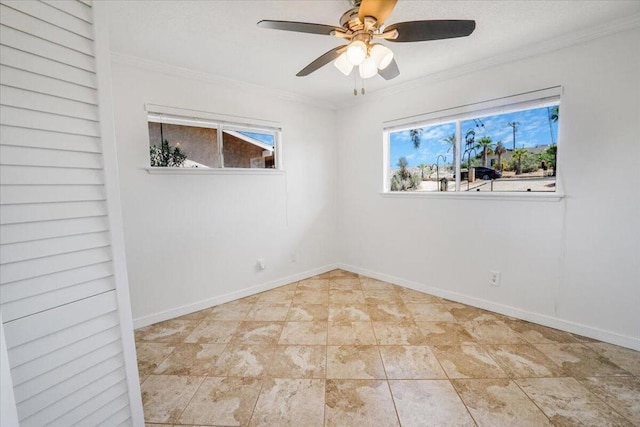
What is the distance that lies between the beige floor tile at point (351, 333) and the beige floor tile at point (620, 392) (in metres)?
1.34

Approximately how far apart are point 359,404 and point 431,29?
2116mm

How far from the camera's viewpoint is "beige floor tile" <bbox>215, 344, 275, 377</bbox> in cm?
183

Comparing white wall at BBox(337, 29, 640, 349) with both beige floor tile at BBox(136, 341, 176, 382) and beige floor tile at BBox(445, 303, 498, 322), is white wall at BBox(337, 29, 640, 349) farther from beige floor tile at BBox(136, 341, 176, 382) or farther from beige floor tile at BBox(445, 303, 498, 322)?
beige floor tile at BBox(136, 341, 176, 382)

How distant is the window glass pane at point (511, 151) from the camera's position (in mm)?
2318

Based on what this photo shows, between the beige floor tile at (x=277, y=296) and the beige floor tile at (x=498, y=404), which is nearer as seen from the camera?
the beige floor tile at (x=498, y=404)

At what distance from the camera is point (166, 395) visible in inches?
64.6

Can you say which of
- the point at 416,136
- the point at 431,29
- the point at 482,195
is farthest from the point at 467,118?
the point at 431,29

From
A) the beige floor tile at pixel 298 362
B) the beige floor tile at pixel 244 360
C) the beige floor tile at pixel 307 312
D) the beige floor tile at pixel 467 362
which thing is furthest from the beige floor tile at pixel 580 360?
the beige floor tile at pixel 244 360

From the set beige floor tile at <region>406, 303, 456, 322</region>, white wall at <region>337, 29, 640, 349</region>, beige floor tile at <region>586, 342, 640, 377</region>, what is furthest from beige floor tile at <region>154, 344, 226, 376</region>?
beige floor tile at <region>586, 342, 640, 377</region>

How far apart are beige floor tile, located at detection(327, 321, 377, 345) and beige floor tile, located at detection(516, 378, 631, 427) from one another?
3.34 ft

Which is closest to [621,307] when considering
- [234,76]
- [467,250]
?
[467,250]

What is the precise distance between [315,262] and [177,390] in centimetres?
230

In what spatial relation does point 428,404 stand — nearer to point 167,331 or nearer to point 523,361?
point 523,361

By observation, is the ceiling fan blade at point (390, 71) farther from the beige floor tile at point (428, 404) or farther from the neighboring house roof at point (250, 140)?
the beige floor tile at point (428, 404)
